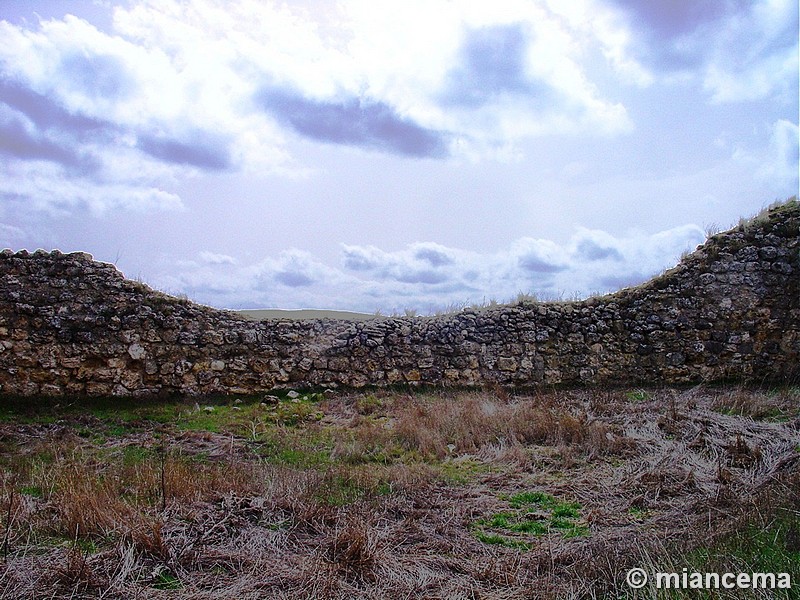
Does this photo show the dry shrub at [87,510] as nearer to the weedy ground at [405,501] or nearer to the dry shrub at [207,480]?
the weedy ground at [405,501]

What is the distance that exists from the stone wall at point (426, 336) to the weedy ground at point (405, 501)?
1.47 meters

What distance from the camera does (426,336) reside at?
13312 millimetres

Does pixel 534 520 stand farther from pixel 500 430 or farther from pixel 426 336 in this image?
pixel 426 336

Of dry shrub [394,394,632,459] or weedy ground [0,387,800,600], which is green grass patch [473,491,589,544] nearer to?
weedy ground [0,387,800,600]

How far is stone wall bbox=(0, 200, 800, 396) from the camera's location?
11539 mm

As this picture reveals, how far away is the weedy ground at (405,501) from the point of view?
4.34 m

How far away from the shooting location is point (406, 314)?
1420 centimetres

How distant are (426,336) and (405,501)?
→ 7296 mm

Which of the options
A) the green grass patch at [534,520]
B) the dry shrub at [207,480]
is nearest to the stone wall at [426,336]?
the dry shrub at [207,480]

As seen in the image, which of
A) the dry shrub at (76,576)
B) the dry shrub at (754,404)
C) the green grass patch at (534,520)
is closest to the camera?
the dry shrub at (76,576)

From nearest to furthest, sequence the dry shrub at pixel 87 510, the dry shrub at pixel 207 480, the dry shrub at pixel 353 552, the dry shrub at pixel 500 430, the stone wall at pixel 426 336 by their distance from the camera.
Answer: the dry shrub at pixel 353 552
the dry shrub at pixel 87 510
the dry shrub at pixel 207 480
the dry shrub at pixel 500 430
the stone wall at pixel 426 336

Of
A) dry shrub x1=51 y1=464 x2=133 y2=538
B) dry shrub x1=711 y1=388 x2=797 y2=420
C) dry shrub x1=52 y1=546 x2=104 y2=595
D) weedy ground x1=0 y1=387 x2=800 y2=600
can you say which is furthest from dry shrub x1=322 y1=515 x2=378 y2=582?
dry shrub x1=711 y1=388 x2=797 y2=420

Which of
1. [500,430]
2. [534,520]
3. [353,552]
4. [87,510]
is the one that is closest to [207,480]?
[87,510]

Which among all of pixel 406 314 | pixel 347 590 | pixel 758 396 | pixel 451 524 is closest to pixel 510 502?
pixel 451 524
